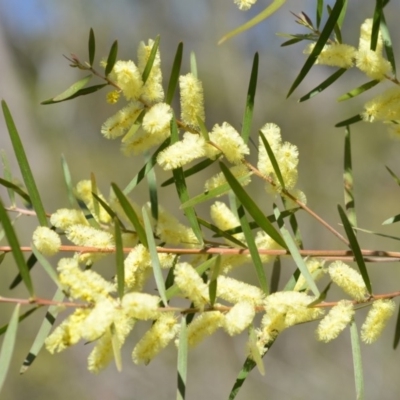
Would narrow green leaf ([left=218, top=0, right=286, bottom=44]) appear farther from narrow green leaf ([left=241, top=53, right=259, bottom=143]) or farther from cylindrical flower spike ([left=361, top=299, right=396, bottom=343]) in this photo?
cylindrical flower spike ([left=361, top=299, right=396, bottom=343])

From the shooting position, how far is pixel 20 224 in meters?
2.15

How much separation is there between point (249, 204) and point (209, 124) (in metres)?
3.58

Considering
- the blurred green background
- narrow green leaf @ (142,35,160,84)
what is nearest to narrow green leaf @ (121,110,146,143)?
narrow green leaf @ (142,35,160,84)

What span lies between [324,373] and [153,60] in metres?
2.72

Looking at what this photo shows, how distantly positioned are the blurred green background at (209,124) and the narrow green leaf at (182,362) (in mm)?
1710

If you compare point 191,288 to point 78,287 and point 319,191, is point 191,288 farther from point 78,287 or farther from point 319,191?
point 319,191

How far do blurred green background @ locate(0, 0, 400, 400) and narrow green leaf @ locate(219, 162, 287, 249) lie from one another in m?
1.71

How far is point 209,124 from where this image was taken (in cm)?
388

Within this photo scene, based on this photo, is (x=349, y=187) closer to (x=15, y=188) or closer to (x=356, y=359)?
(x=356, y=359)

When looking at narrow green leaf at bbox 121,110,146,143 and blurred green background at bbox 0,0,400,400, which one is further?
blurred green background at bbox 0,0,400,400

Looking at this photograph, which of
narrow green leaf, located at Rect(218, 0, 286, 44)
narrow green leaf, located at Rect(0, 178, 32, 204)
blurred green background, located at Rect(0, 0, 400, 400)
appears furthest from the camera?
blurred green background, located at Rect(0, 0, 400, 400)

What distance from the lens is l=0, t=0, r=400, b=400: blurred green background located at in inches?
109

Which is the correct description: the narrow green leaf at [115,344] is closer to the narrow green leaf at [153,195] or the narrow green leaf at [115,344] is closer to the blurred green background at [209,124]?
the narrow green leaf at [153,195]

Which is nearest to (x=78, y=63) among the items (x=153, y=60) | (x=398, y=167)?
(x=153, y=60)
